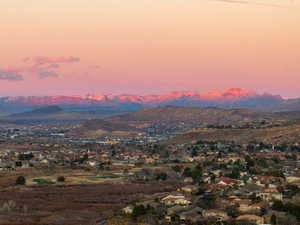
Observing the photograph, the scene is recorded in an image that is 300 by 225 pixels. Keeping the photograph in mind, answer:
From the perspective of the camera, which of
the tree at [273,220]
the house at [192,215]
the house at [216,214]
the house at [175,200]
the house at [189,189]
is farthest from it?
the house at [189,189]

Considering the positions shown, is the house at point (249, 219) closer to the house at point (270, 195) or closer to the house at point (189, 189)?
the house at point (270, 195)

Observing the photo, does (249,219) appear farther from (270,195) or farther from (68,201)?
(68,201)

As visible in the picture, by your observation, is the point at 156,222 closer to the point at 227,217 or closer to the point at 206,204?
the point at 227,217

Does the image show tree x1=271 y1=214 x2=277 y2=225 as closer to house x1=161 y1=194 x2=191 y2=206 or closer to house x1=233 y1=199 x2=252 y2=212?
house x1=233 y1=199 x2=252 y2=212

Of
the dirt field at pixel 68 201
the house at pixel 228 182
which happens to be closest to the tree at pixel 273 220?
the dirt field at pixel 68 201

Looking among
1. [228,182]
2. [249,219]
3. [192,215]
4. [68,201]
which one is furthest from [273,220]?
[228,182]

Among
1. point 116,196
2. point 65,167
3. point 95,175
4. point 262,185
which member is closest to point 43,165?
point 65,167

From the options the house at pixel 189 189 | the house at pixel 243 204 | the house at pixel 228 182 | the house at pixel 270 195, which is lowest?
the house at pixel 228 182

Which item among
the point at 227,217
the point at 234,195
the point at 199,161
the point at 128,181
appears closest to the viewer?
the point at 227,217
